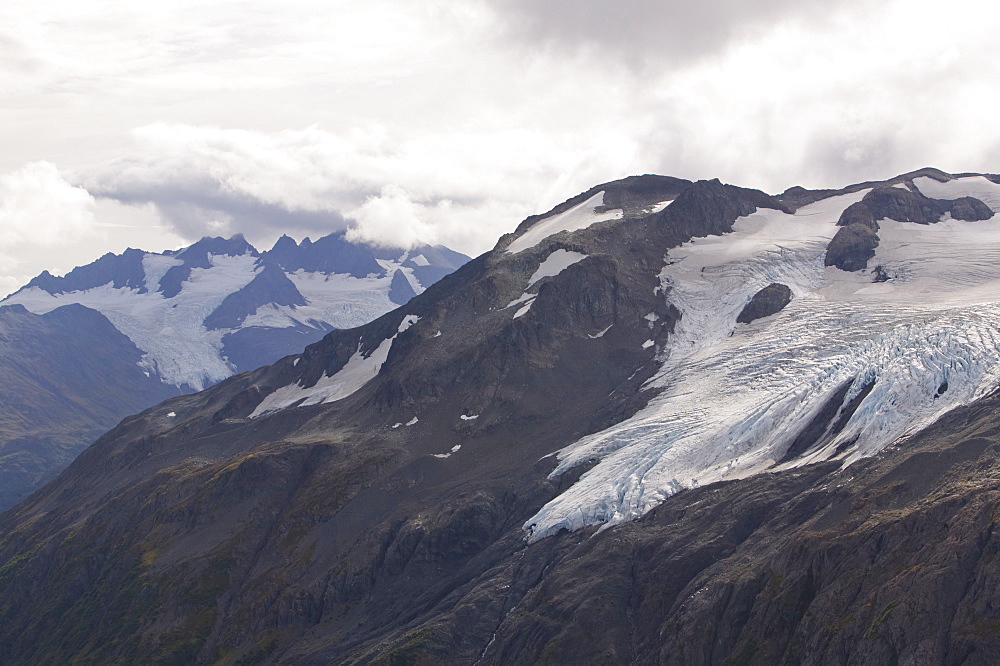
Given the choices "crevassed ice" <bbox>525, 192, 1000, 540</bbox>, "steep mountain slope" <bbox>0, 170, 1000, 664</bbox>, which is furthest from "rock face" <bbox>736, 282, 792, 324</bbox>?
"crevassed ice" <bbox>525, 192, 1000, 540</bbox>

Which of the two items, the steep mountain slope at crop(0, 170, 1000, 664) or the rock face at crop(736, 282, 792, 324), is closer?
the steep mountain slope at crop(0, 170, 1000, 664)

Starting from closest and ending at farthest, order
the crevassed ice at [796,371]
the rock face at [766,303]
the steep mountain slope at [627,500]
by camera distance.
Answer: the steep mountain slope at [627,500]
the crevassed ice at [796,371]
the rock face at [766,303]

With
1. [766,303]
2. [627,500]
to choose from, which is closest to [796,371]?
[766,303]

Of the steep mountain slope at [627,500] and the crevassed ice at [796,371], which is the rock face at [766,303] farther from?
the crevassed ice at [796,371]

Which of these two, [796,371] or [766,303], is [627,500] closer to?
[796,371]

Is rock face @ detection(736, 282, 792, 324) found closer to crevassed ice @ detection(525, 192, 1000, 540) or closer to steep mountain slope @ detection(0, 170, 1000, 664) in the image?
steep mountain slope @ detection(0, 170, 1000, 664)

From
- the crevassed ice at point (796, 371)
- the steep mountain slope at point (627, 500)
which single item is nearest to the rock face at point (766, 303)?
the steep mountain slope at point (627, 500)
